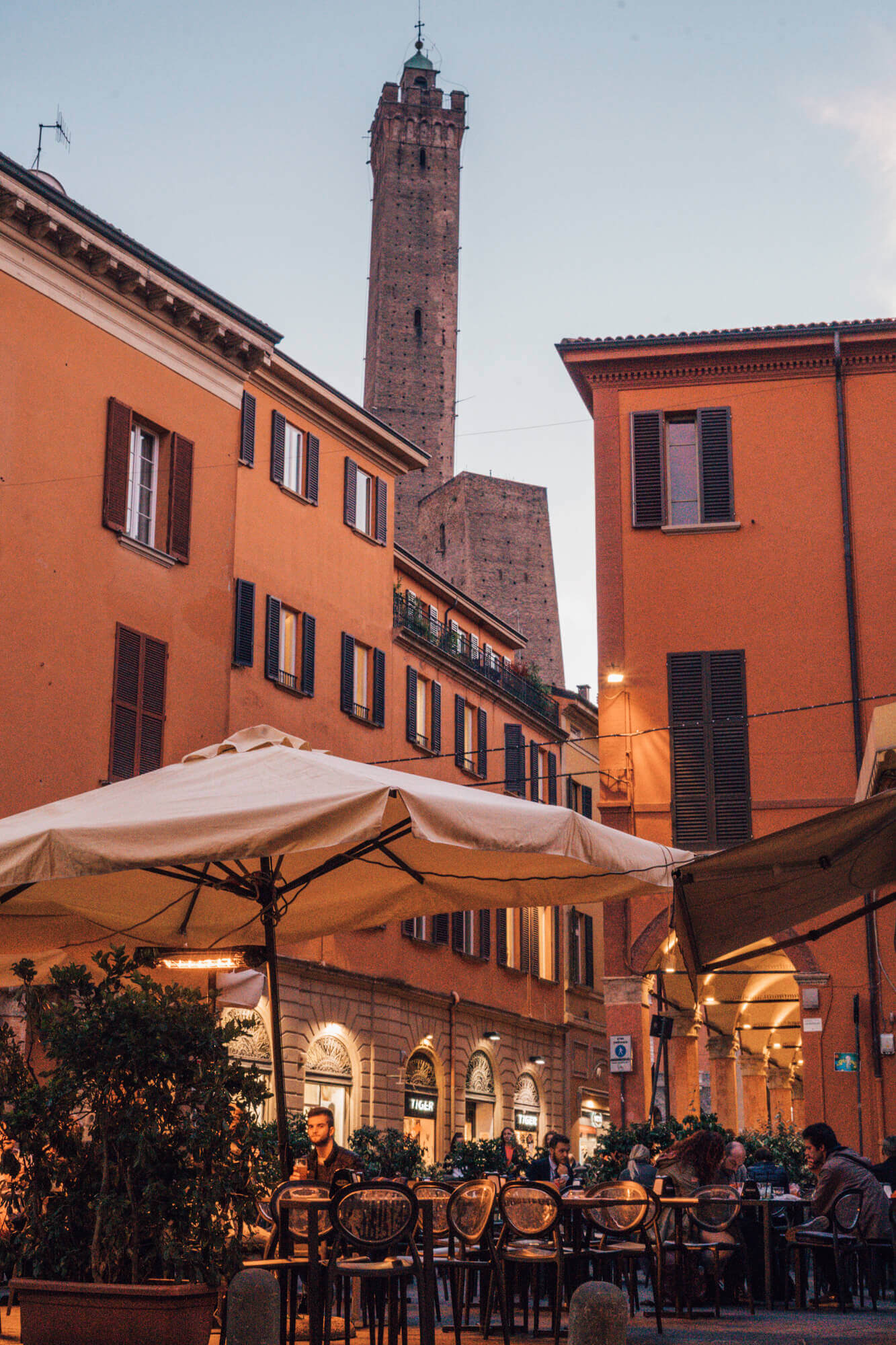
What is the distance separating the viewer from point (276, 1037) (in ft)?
24.9

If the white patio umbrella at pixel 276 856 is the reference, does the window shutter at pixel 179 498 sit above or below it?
above

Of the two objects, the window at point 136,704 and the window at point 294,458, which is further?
the window at point 294,458

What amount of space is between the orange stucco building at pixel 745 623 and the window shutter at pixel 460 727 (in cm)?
1150

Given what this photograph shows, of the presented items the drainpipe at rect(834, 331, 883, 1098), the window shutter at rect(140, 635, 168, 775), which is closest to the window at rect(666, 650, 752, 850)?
the drainpipe at rect(834, 331, 883, 1098)

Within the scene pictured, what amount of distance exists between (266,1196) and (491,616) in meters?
31.9

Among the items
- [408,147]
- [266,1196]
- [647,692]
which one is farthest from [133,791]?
[408,147]

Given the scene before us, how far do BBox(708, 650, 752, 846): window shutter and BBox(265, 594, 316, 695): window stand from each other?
7.60 m

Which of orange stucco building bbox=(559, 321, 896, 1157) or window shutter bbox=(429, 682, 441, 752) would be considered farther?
window shutter bbox=(429, 682, 441, 752)

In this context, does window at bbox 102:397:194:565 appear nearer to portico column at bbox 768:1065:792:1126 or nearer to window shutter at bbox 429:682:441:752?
window shutter at bbox 429:682:441:752

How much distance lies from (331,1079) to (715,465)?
40.2ft

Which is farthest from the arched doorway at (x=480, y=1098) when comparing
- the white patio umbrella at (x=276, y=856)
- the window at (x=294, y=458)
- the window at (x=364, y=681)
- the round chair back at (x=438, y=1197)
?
the white patio umbrella at (x=276, y=856)

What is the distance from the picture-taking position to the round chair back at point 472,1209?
7.66 m

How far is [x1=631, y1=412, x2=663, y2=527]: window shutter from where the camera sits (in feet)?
71.7

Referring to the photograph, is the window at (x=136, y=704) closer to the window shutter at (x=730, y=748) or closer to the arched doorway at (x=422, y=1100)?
the window shutter at (x=730, y=748)
